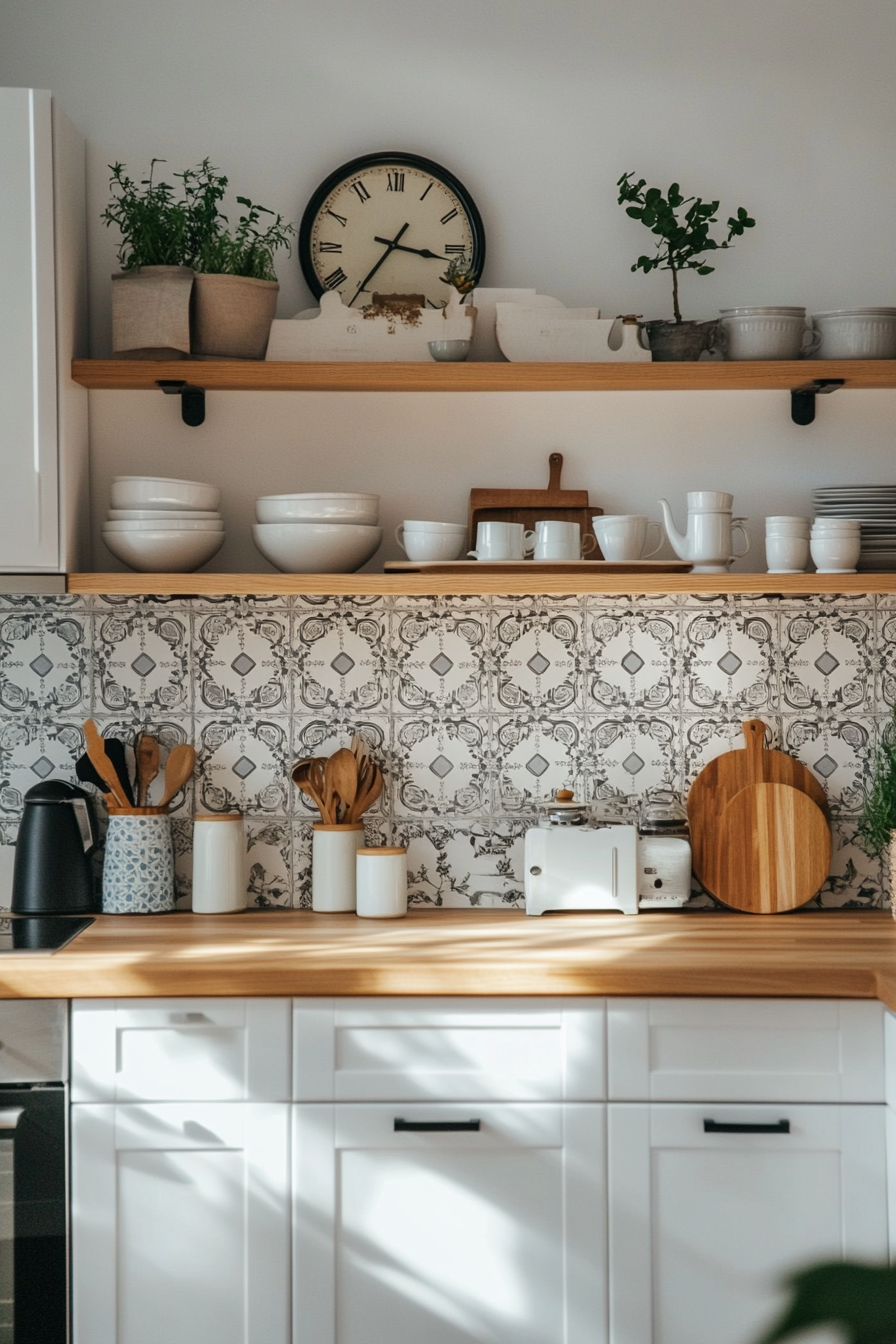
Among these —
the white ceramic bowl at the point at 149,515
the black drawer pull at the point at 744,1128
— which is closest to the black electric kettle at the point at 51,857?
the white ceramic bowl at the point at 149,515

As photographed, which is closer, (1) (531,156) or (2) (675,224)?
(2) (675,224)

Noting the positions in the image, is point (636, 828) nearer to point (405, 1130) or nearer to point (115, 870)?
point (405, 1130)

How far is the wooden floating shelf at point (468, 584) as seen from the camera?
239 cm

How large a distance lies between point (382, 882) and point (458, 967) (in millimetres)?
404

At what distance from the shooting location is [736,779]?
2.62 meters

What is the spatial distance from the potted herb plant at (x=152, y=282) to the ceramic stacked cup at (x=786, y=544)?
1198mm

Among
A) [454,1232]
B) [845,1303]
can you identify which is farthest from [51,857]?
[845,1303]

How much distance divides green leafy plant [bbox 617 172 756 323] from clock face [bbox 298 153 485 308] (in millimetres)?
329

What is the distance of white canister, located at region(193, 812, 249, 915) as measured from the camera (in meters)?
2.55

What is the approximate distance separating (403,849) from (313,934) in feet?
0.86

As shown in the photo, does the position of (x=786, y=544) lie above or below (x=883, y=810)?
above

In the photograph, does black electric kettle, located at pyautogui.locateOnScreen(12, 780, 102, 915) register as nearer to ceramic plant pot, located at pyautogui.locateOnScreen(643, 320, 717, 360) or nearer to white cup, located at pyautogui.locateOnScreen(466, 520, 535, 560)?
white cup, located at pyautogui.locateOnScreen(466, 520, 535, 560)

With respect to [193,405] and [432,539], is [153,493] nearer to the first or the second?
[193,405]

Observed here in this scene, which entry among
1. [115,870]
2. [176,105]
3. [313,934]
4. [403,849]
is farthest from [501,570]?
[176,105]
